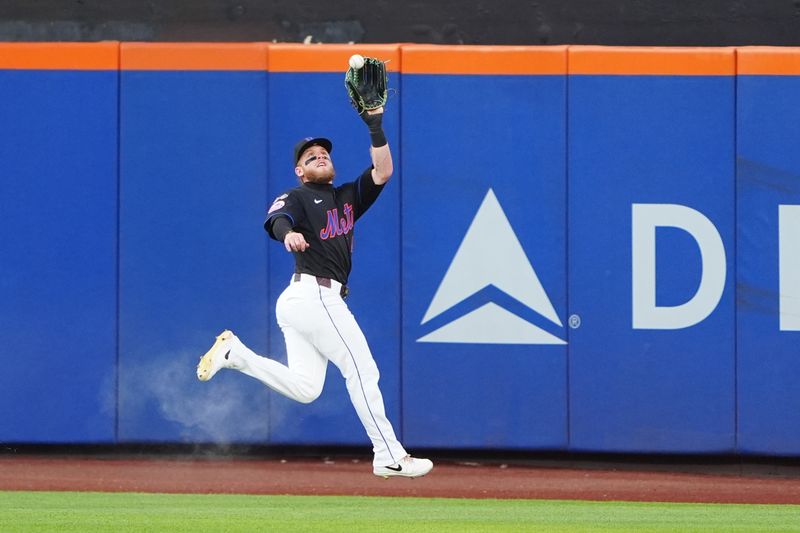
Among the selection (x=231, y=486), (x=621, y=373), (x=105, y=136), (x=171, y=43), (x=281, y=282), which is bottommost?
(x=231, y=486)

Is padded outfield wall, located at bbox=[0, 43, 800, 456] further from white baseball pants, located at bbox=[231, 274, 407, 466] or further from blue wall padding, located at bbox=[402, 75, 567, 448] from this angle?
white baseball pants, located at bbox=[231, 274, 407, 466]

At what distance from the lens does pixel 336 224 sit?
6988 millimetres

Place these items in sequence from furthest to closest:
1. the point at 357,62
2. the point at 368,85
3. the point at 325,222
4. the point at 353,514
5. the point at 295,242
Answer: the point at 353,514 → the point at 325,222 → the point at 368,85 → the point at 357,62 → the point at 295,242

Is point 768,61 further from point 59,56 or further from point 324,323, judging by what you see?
point 59,56

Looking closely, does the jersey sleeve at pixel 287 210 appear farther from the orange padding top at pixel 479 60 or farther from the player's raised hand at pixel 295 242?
the orange padding top at pixel 479 60

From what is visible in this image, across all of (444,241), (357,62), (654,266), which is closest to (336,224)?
(357,62)

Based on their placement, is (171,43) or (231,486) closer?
(231,486)

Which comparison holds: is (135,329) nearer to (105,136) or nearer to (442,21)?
(105,136)

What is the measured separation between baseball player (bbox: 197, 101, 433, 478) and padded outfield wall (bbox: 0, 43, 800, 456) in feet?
8.97

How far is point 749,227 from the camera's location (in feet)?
31.8

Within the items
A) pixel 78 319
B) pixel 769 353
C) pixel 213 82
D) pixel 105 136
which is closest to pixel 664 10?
pixel 769 353

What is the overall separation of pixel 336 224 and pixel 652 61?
3.66m

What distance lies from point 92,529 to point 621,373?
14.6ft

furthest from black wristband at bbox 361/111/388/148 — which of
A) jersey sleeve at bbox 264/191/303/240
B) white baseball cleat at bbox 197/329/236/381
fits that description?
white baseball cleat at bbox 197/329/236/381
